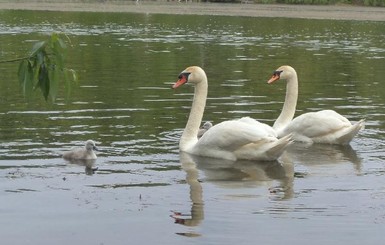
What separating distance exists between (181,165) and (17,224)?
3582 millimetres

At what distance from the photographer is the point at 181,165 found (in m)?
12.7

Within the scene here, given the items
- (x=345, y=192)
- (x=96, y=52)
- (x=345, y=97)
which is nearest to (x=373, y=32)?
(x=96, y=52)

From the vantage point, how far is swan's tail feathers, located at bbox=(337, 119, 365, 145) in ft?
46.1

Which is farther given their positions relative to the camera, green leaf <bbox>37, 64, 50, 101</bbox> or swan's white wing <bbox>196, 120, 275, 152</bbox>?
swan's white wing <bbox>196, 120, 275, 152</bbox>

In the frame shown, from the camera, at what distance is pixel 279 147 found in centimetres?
1269

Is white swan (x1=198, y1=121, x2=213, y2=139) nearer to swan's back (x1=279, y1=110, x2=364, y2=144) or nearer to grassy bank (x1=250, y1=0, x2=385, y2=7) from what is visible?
swan's back (x1=279, y1=110, x2=364, y2=144)

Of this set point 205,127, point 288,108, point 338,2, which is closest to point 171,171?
point 205,127

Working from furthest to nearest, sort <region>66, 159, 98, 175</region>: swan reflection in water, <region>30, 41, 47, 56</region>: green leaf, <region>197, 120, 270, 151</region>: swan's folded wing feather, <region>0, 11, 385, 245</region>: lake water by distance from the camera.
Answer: <region>197, 120, 270, 151</region>: swan's folded wing feather → <region>66, 159, 98, 175</region>: swan reflection in water → <region>0, 11, 385, 245</region>: lake water → <region>30, 41, 47, 56</region>: green leaf

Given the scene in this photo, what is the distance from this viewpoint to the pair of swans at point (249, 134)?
12744 millimetres

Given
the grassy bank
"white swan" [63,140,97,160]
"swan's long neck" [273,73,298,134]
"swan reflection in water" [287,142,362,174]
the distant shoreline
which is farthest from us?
the grassy bank

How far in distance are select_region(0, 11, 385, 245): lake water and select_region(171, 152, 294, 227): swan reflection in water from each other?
3 cm

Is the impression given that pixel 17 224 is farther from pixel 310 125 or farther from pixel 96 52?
pixel 96 52

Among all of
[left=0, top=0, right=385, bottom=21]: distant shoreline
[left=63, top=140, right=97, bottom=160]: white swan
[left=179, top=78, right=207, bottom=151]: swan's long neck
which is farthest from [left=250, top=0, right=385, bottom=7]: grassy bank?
[left=63, top=140, right=97, bottom=160]: white swan

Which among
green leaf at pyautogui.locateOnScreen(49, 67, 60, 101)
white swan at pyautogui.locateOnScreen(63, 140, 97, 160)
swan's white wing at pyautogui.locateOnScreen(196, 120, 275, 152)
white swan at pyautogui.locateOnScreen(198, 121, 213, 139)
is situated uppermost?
green leaf at pyautogui.locateOnScreen(49, 67, 60, 101)
